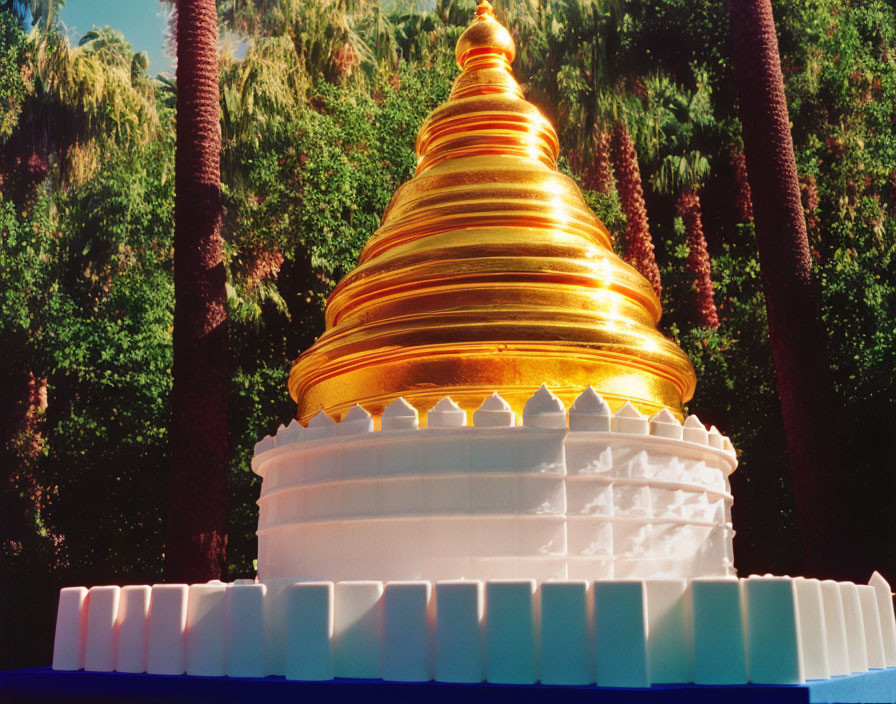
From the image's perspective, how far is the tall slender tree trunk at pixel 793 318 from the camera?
1121 centimetres

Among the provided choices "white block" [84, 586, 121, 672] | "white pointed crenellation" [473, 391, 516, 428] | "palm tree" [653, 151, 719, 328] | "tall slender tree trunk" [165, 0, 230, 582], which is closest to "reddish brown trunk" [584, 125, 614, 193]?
"palm tree" [653, 151, 719, 328]

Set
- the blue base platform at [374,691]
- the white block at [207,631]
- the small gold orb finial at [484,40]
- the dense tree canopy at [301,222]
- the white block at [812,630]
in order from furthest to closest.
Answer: the dense tree canopy at [301,222] < the small gold orb finial at [484,40] < the white block at [207,631] < the white block at [812,630] < the blue base platform at [374,691]

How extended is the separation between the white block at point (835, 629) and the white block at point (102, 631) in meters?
3.54

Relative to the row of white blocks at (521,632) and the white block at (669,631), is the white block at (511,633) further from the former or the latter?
the white block at (669,631)

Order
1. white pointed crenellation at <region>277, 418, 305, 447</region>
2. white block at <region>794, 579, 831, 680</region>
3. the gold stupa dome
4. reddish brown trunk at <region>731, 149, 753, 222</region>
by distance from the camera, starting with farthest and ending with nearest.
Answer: reddish brown trunk at <region>731, 149, 753, 222</region>
the gold stupa dome
white pointed crenellation at <region>277, 418, 305, 447</region>
white block at <region>794, 579, 831, 680</region>

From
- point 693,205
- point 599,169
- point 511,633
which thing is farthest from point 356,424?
point 693,205

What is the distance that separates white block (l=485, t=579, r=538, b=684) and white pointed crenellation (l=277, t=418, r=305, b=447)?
2528 millimetres

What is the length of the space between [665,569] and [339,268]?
49.2 ft

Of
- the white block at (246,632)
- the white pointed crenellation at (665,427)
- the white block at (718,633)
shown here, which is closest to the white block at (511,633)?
the white block at (718,633)

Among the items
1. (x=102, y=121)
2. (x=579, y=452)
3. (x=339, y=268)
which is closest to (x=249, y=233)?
(x=339, y=268)

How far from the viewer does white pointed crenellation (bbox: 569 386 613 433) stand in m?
5.70

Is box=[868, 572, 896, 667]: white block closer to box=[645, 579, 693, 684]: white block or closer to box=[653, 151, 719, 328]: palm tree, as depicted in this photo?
box=[645, 579, 693, 684]: white block

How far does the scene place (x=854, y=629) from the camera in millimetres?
4641

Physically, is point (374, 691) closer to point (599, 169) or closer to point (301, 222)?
point (301, 222)
